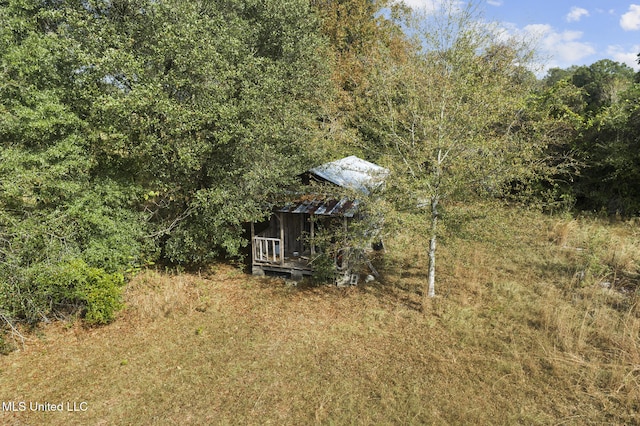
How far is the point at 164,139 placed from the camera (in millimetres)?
9867

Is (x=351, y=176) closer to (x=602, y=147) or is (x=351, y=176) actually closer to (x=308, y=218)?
(x=308, y=218)

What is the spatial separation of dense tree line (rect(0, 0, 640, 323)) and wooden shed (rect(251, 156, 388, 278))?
79 centimetres

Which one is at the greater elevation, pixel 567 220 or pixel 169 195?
pixel 169 195

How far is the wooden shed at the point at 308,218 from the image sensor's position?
10141 mm

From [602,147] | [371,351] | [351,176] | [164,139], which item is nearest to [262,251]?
[351,176]

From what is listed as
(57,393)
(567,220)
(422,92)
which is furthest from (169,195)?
(567,220)

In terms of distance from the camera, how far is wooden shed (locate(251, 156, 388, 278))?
33.3 feet

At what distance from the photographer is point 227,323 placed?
911cm

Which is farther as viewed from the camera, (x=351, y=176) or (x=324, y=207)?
(x=351, y=176)

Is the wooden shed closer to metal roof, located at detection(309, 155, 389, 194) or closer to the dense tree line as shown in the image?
metal roof, located at detection(309, 155, 389, 194)

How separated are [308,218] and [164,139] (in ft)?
16.6

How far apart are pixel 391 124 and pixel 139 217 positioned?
26.4ft

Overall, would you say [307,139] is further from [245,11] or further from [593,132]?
[593,132]

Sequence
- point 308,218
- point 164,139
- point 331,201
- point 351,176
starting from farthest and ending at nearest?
point 351,176 → point 308,218 → point 331,201 → point 164,139
